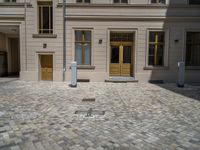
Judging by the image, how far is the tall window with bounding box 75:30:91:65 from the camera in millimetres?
13852

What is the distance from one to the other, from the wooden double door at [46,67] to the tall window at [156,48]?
7.43 metres

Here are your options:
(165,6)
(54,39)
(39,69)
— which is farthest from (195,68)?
(39,69)

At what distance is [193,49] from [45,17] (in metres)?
11.3

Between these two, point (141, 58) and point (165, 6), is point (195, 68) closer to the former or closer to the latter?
point (141, 58)

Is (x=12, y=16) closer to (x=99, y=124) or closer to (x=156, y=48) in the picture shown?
(x=156, y=48)

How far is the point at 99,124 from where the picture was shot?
5172 millimetres

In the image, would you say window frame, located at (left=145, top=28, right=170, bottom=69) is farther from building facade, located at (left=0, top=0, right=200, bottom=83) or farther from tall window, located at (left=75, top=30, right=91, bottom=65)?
tall window, located at (left=75, top=30, right=91, bottom=65)

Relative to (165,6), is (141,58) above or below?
below

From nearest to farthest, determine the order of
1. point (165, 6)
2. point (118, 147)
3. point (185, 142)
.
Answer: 1. point (118, 147)
2. point (185, 142)
3. point (165, 6)

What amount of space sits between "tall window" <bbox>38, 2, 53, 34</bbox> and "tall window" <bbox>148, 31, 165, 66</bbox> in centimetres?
745

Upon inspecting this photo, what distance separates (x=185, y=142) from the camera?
4094 mm

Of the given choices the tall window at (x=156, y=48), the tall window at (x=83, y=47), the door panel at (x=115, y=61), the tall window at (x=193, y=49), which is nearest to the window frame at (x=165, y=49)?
the tall window at (x=156, y=48)

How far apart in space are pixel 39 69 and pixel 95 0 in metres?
6.50

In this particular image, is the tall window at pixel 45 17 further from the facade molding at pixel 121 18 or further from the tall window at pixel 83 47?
the tall window at pixel 83 47
